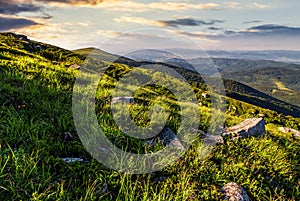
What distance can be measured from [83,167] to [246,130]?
6.09 m

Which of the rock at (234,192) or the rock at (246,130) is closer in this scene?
the rock at (234,192)

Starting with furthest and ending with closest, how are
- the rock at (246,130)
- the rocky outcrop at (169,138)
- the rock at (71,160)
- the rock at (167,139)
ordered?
the rock at (246,130) → the rocky outcrop at (169,138) → the rock at (167,139) → the rock at (71,160)

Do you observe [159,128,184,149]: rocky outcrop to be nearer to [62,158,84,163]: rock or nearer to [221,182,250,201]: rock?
[221,182,250,201]: rock

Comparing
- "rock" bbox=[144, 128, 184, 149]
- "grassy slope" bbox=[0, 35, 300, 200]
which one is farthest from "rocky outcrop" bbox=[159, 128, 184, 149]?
"grassy slope" bbox=[0, 35, 300, 200]

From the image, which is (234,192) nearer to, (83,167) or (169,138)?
(169,138)

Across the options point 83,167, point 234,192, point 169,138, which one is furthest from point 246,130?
point 83,167

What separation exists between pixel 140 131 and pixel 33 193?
3886 mm

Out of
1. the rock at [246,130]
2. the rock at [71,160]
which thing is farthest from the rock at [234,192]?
the rock at [71,160]

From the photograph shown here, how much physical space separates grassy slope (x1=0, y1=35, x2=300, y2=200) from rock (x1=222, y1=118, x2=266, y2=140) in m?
0.42

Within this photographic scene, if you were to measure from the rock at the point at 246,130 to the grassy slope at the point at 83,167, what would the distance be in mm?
422

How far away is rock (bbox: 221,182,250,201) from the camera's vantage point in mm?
6484

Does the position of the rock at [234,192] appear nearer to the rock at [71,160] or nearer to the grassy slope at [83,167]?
the grassy slope at [83,167]

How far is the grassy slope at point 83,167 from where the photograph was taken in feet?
18.2

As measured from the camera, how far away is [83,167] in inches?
250
